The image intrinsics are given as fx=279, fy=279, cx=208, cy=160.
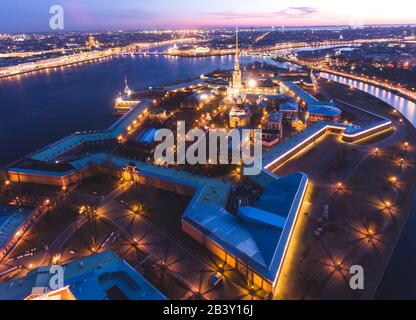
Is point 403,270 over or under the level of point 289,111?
under

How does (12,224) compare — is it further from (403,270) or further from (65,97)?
(65,97)

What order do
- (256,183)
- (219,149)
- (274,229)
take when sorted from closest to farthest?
(274,229), (256,183), (219,149)

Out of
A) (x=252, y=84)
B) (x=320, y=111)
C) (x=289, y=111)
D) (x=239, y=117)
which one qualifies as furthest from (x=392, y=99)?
(x=239, y=117)

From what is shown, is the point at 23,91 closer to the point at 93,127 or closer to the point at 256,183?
the point at 93,127

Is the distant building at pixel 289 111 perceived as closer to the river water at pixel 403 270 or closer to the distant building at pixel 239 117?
the distant building at pixel 239 117

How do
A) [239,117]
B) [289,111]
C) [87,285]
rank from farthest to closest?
1. [289,111]
2. [239,117]
3. [87,285]

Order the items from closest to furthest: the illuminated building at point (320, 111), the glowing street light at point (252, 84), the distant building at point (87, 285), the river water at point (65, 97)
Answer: the distant building at point (87, 285), the illuminated building at point (320, 111), the river water at point (65, 97), the glowing street light at point (252, 84)

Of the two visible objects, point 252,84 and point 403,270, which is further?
point 252,84

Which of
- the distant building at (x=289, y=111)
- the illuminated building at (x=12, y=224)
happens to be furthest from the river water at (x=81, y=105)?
the distant building at (x=289, y=111)
